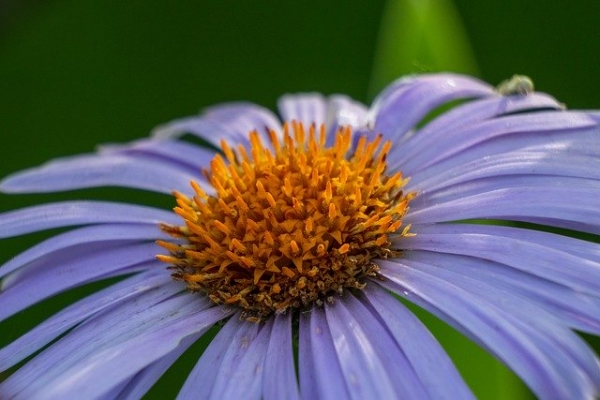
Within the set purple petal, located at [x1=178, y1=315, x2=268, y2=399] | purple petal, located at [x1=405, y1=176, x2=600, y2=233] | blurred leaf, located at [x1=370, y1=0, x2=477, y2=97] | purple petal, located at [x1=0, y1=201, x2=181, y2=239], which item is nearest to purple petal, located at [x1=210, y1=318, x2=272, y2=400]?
purple petal, located at [x1=178, y1=315, x2=268, y2=399]

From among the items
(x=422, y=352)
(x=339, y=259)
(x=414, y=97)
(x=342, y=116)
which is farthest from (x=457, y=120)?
(x=422, y=352)

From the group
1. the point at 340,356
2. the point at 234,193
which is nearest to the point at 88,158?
the point at 234,193

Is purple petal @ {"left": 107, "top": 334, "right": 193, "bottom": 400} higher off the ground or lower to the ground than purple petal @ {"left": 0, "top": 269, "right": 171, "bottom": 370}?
lower

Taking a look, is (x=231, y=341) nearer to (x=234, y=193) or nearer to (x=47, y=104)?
(x=234, y=193)

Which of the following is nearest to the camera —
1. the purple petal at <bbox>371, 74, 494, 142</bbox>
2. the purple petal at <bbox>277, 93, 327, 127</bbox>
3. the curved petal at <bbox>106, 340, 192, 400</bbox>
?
the curved petal at <bbox>106, 340, 192, 400</bbox>

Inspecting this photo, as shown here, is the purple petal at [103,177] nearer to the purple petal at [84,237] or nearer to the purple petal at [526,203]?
the purple petal at [84,237]

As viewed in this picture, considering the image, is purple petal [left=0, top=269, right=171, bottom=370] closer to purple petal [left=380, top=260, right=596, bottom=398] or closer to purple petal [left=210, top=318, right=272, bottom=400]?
purple petal [left=210, top=318, right=272, bottom=400]
